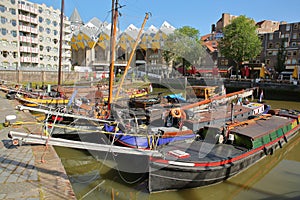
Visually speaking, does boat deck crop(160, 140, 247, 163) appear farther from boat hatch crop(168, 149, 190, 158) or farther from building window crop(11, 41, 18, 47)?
building window crop(11, 41, 18, 47)

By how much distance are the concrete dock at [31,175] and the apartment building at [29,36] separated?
39.5 metres

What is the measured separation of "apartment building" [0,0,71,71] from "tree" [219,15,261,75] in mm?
39144

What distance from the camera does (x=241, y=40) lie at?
48281 millimetres

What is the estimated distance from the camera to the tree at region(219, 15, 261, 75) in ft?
159

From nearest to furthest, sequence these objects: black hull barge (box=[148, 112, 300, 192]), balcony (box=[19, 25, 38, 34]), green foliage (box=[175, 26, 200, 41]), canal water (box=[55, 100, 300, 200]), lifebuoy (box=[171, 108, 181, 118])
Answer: black hull barge (box=[148, 112, 300, 192]) < canal water (box=[55, 100, 300, 200]) < lifebuoy (box=[171, 108, 181, 118]) < balcony (box=[19, 25, 38, 34]) < green foliage (box=[175, 26, 200, 41])


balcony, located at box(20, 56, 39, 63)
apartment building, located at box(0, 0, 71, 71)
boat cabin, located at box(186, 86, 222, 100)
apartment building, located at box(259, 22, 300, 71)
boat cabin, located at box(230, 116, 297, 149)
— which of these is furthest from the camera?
apartment building, located at box(259, 22, 300, 71)

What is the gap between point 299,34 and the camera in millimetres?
51906

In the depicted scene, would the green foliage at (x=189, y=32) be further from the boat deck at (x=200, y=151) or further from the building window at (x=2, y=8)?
the boat deck at (x=200, y=151)

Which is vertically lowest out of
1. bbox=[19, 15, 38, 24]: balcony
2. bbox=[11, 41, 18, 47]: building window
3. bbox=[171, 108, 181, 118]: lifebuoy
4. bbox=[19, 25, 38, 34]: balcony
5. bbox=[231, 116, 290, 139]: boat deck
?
bbox=[231, 116, 290, 139]: boat deck

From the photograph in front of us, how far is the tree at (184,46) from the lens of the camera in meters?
52.8

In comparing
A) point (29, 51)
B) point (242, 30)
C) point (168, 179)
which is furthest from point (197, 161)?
point (29, 51)

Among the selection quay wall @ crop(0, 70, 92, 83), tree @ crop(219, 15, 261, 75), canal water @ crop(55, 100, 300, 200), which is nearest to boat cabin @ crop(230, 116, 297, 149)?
canal water @ crop(55, 100, 300, 200)

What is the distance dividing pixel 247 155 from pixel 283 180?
6.72ft

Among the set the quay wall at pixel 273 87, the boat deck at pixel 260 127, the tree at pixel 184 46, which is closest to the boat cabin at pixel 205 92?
the boat deck at pixel 260 127
